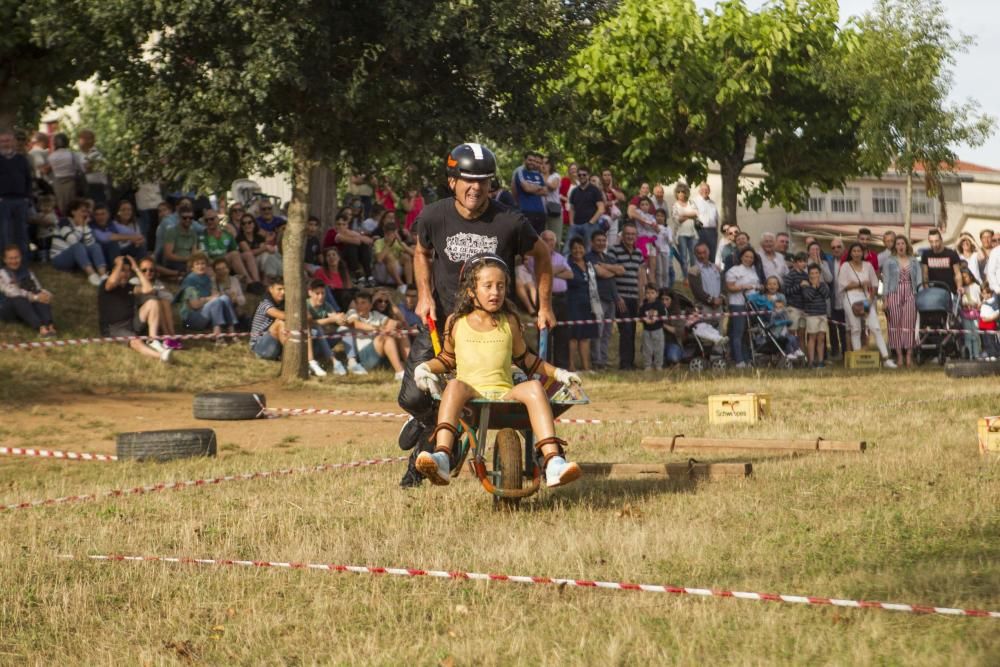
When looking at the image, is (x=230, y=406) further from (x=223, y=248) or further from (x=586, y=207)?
(x=586, y=207)

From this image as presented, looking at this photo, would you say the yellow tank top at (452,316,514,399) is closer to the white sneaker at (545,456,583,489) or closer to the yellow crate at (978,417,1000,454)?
the white sneaker at (545,456,583,489)

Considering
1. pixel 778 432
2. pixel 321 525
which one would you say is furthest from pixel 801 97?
pixel 321 525

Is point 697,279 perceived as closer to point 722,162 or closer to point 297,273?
point 297,273

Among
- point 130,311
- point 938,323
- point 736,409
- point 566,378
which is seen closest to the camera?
point 566,378

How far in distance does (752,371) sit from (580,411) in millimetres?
Answer: 5870

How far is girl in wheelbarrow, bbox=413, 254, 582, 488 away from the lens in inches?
337

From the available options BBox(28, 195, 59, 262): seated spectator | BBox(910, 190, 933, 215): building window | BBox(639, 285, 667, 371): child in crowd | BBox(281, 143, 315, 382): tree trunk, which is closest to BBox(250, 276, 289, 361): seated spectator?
BBox(281, 143, 315, 382): tree trunk

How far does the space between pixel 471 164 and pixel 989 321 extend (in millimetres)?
17550

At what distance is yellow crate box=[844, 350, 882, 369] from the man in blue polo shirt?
545 centimetres

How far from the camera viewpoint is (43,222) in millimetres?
21125

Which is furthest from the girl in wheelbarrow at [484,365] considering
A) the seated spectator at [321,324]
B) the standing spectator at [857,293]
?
the standing spectator at [857,293]

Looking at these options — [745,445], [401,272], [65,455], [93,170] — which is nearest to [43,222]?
[93,170]

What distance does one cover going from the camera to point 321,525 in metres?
8.58

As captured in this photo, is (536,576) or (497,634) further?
(536,576)
